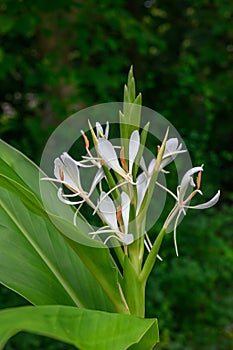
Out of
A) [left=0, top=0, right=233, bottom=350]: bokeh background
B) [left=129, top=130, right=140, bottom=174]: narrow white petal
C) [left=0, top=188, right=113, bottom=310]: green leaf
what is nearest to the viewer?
Result: [left=129, top=130, right=140, bottom=174]: narrow white petal

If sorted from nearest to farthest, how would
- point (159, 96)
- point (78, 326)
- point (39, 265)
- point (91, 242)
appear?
point (78, 326)
point (91, 242)
point (39, 265)
point (159, 96)

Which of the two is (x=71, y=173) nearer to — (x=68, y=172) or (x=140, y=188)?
(x=68, y=172)

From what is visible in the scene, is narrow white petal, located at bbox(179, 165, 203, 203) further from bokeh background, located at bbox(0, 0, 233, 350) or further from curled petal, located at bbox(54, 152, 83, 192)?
bokeh background, located at bbox(0, 0, 233, 350)

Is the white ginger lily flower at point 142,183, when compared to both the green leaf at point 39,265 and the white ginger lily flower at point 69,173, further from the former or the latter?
the green leaf at point 39,265

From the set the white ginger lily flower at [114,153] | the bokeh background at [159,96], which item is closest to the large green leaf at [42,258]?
the white ginger lily flower at [114,153]

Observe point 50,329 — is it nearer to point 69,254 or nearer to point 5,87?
point 69,254

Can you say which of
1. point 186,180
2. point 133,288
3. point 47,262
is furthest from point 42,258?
point 186,180

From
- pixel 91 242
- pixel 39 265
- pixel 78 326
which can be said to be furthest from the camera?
pixel 39 265

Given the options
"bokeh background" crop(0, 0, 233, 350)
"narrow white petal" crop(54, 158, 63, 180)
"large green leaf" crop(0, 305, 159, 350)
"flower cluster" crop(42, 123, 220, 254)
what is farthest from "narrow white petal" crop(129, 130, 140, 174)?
"bokeh background" crop(0, 0, 233, 350)
